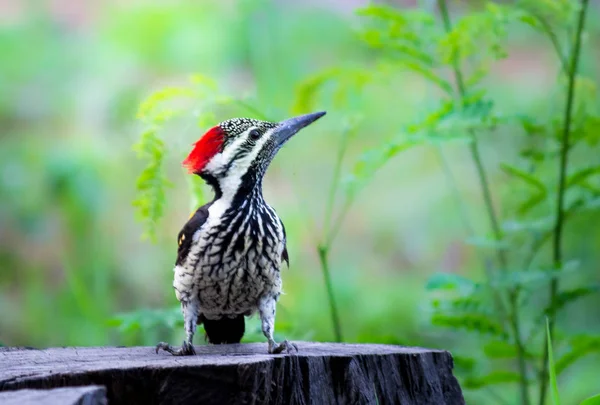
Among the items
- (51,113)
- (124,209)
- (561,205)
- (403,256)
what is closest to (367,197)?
(403,256)

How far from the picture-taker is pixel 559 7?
3.46 metres

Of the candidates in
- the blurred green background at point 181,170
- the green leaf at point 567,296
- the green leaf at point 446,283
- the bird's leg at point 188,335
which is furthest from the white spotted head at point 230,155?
the blurred green background at point 181,170

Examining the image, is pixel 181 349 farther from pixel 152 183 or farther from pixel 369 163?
pixel 369 163

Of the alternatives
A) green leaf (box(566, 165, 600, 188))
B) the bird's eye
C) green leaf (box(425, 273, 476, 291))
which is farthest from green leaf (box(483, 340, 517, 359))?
the bird's eye

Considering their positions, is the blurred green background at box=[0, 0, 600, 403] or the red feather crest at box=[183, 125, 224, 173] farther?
the blurred green background at box=[0, 0, 600, 403]

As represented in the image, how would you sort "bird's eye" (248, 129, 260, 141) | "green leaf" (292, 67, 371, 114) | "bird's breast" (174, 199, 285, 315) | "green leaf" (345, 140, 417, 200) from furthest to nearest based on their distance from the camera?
"green leaf" (292, 67, 371, 114), "green leaf" (345, 140, 417, 200), "bird's eye" (248, 129, 260, 141), "bird's breast" (174, 199, 285, 315)

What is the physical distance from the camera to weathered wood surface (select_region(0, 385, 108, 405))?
1.72 meters

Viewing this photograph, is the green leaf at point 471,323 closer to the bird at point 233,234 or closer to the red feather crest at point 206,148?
the bird at point 233,234

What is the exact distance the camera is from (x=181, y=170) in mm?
6047

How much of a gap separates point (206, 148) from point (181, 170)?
3.36m

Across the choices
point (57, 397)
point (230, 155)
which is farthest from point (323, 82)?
point (57, 397)

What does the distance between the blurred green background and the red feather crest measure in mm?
3180

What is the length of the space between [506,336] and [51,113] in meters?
4.76

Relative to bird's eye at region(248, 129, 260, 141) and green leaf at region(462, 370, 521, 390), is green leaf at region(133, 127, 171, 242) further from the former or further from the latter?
green leaf at region(462, 370, 521, 390)
